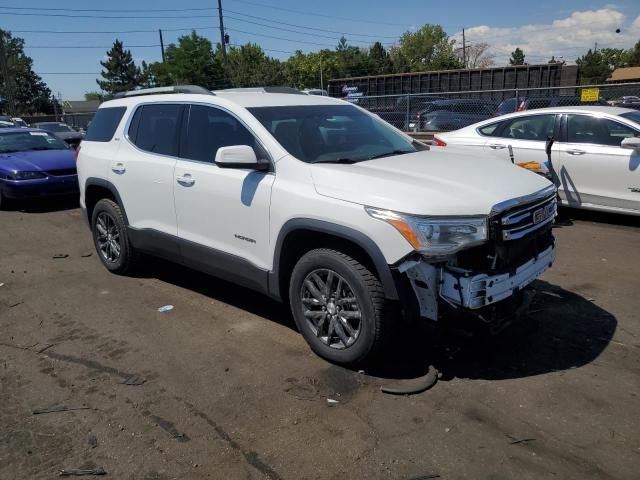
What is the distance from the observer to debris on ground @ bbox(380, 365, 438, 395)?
343cm

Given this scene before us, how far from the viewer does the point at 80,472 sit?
279 cm

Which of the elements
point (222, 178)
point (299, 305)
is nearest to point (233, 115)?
point (222, 178)

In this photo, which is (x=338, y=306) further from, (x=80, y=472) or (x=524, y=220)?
(x=80, y=472)

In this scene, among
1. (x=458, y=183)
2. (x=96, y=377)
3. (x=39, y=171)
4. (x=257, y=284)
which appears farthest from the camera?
(x=39, y=171)

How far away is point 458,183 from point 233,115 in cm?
188

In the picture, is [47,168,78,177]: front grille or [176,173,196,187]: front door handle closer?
[176,173,196,187]: front door handle

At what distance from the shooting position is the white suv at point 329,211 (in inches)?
127

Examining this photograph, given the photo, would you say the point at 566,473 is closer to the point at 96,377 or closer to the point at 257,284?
Result: the point at 257,284

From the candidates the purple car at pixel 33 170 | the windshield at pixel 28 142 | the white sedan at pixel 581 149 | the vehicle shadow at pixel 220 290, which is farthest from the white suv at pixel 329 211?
the windshield at pixel 28 142

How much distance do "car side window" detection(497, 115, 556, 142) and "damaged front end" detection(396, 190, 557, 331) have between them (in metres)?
4.72

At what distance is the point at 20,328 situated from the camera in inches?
183

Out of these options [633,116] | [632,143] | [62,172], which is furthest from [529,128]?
[62,172]

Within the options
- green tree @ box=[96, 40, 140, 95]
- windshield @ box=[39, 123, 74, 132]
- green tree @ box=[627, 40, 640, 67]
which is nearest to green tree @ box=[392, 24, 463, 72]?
green tree @ box=[627, 40, 640, 67]

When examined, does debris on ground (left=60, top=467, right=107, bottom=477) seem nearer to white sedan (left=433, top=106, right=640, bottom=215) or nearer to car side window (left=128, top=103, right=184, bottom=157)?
car side window (left=128, top=103, right=184, bottom=157)
